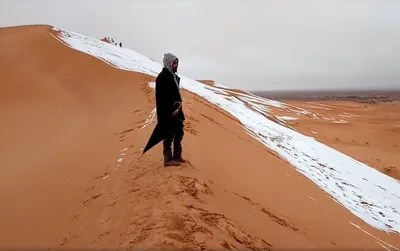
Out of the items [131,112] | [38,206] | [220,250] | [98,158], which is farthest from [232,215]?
[131,112]

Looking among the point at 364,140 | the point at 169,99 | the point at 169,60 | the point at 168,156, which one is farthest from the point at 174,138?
the point at 364,140

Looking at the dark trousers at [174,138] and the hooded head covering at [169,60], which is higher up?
the hooded head covering at [169,60]

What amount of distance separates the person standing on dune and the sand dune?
0.31m

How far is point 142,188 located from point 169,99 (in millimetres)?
1134

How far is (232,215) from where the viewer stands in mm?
3502

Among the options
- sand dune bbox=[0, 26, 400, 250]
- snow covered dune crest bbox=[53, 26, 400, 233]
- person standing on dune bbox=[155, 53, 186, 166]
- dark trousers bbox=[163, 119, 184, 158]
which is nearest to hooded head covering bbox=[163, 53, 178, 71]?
person standing on dune bbox=[155, 53, 186, 166]

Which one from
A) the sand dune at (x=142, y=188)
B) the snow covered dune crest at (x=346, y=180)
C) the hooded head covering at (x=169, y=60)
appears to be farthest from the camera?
the snow covered dune crest at (x=346, y=180)

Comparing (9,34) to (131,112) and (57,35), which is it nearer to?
(57,35)

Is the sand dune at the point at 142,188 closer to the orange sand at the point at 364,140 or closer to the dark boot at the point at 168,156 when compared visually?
the dark boot at the point at 168,156

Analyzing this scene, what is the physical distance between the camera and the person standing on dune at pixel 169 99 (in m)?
4.17

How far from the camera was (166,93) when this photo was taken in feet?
13.8

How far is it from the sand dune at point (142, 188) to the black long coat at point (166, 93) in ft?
2.40

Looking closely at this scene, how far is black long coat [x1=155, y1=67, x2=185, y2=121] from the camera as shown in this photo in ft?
13.7

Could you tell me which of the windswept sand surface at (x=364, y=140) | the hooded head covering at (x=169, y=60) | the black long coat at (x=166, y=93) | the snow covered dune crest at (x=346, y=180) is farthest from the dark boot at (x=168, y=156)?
the windswept sand surface at (x=364, y=140)
